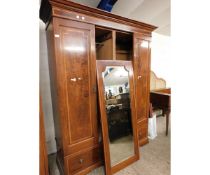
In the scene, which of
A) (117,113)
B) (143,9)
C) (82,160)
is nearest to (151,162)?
(117,113)

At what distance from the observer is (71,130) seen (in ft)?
5.00

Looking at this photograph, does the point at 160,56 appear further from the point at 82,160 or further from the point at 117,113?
the point at 82,160

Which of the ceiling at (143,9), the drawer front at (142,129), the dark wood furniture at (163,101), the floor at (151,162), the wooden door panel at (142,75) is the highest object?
the ceiling at (143,9)

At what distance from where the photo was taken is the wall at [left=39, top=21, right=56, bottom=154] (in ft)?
6.27

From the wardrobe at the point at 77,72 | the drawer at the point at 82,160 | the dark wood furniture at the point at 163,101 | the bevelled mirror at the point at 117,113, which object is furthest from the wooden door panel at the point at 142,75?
the drawer at the point at 82,160

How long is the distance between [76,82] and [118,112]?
75 cm

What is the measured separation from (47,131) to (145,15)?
9.90ft

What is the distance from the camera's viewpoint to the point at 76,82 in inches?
59.4

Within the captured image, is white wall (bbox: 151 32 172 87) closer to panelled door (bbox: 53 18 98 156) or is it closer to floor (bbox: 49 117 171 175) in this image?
floor (bbox: 49 117 171 175)

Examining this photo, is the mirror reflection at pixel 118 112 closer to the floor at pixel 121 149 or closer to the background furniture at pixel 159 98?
the floor at pixel 121 149

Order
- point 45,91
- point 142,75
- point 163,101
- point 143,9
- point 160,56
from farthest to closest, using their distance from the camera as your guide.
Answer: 1. point 160,56
2. point 163,101
3. point 143,9
4. point 142,75
5. point 45,91

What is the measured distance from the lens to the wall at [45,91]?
6.27ft
